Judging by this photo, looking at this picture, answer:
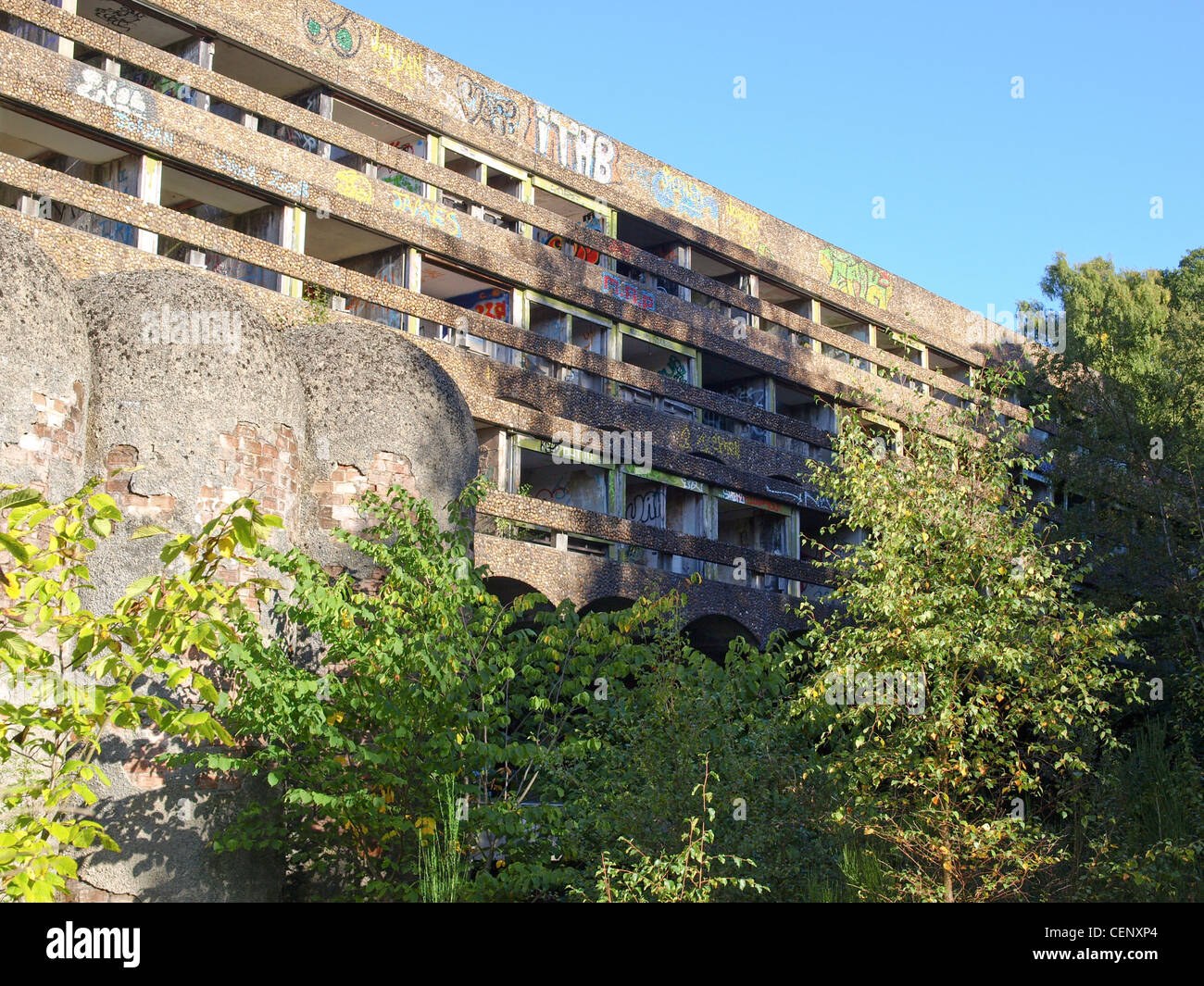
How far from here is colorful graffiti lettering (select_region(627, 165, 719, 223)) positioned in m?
36.9

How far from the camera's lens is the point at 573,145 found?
34.9m

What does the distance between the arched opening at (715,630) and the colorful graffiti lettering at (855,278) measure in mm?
15245

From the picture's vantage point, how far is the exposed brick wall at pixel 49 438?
488 inches

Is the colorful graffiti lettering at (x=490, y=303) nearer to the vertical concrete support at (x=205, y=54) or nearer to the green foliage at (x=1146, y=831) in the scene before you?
the vertical concrete support at (x=205, y=54)

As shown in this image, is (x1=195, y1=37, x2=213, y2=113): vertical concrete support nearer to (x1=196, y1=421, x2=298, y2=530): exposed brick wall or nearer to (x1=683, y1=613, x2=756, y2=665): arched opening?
(x1=196, y1=421, x2=298, y2=530): exposed brick wall

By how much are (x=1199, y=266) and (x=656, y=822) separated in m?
36.0

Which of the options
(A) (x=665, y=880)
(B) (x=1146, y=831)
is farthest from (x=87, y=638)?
(B) (x=1146, y=831)

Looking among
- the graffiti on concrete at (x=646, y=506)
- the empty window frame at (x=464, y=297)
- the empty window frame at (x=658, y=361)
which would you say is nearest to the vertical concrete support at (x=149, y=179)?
the empty window frame at (x=464, y=297)

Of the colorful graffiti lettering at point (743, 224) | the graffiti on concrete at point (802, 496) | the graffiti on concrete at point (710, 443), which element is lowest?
the graffiti on concrete at point (802, 496)

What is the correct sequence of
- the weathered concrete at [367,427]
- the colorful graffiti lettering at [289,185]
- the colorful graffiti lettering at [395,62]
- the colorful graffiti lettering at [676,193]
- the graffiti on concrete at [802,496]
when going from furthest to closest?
the colorful graffiti lettering at [676,193], the graffiti on concrete at [802,496], the colorful graffiti lettering at [395,62], the colorful graffiti lettering at [289,185], the weathered concrete at [367,427]

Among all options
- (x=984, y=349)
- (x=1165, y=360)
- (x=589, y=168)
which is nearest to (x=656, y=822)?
(x=1165, y=360)

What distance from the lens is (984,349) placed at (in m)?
47.0
